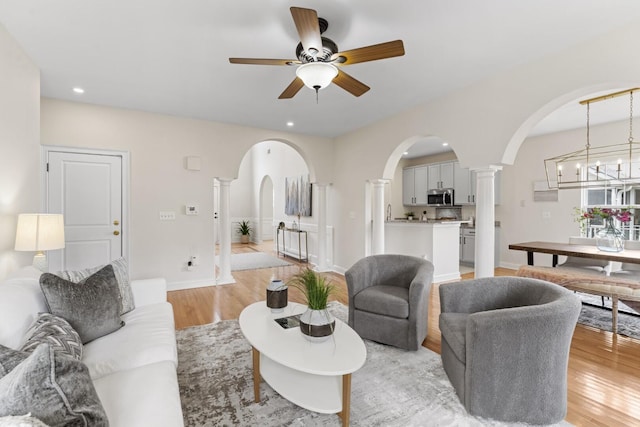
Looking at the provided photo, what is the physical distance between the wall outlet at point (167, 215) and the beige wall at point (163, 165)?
0.06 meters

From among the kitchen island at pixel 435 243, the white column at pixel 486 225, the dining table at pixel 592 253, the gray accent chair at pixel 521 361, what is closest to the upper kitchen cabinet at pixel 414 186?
the kitchen island at pixel 435 243

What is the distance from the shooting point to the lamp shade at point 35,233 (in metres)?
2.43

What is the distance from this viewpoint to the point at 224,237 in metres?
5.13

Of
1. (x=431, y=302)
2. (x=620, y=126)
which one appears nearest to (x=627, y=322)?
(x=431, y=302)

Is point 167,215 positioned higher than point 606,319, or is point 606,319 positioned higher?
point 167,215

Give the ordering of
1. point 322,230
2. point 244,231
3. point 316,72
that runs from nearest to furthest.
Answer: point 316,72, point 322,230, point 244,231

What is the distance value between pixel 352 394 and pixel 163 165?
406cm

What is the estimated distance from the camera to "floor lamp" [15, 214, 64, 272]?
243 cm

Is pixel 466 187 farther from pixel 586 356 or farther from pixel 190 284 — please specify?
pixel 190 284

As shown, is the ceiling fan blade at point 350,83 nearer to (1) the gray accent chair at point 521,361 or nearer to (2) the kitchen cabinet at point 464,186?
(1) the gray accent chair at point 521,361

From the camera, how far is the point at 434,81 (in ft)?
10.9

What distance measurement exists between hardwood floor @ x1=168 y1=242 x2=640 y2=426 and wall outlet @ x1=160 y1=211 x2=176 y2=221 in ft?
3.60

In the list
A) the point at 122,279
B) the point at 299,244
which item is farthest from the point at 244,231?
the point at 122,279

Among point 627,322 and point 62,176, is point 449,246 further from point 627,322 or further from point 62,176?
point 62,176
